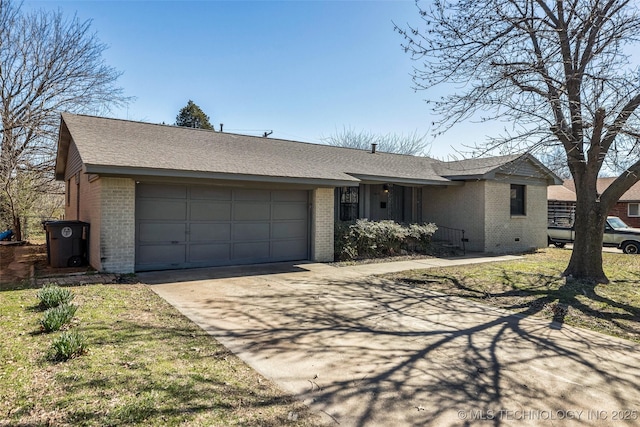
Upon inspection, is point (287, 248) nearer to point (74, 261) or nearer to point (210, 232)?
point (210, 232)

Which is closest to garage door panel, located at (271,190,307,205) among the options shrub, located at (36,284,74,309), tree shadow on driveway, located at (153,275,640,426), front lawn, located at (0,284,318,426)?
tree shadow on driveway, located at (153,275,640,426)

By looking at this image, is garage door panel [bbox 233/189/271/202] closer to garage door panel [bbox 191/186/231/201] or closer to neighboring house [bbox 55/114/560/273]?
neighboring house [bbox 55/114/560/273]

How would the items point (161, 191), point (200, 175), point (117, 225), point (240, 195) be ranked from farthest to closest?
1. point (240, 195)
2. point (161, 191)
3. point (200, 175)
4. point (117, 225)

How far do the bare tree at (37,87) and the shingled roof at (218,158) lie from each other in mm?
2798

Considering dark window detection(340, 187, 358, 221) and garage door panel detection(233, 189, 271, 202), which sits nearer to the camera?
garage door panel detection(233, 189, 271, 202)

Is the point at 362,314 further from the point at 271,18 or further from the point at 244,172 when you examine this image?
the point at 271,18

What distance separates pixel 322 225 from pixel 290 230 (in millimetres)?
1009

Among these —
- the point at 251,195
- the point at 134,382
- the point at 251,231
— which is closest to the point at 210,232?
the point at 251,231

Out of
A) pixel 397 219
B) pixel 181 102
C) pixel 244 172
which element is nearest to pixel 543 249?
pixel 397 219

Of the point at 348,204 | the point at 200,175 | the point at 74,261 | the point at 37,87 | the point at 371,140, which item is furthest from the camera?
the point at 371,140

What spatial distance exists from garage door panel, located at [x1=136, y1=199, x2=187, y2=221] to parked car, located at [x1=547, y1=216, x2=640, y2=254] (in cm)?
1706

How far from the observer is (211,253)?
33.3 feet

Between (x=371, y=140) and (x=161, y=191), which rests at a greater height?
(x=371, y=140)

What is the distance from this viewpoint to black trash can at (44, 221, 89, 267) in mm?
9391
